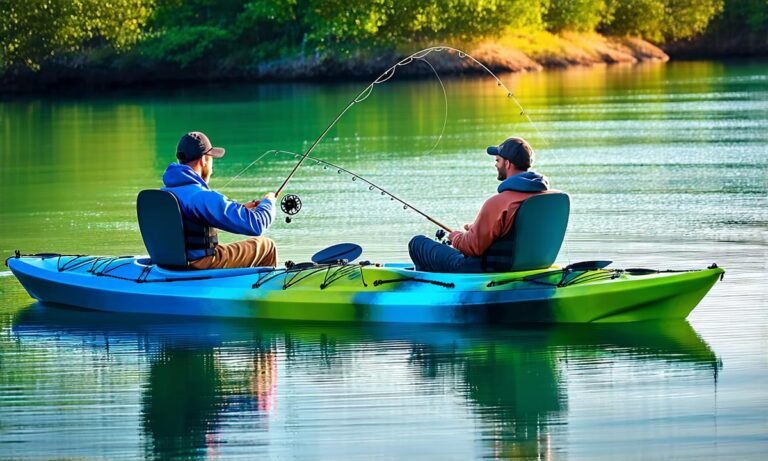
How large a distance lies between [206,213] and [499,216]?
209cm

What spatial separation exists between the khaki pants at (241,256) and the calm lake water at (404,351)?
0.49m

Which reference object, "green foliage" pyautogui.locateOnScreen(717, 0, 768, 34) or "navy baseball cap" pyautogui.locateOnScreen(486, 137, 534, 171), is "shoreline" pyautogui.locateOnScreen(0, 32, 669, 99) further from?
"navy baseball cap" pyautogui.locateOnScreen(486, 137, 534, 171)

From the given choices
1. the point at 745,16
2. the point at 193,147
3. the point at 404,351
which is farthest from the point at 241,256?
the point at 745,16

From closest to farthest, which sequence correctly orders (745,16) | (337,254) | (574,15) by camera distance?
1. (337,254)
2. (574,15)
3. (745,16)

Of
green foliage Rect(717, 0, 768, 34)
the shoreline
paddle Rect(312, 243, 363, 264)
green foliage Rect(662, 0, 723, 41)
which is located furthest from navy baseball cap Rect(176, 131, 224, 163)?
green foliage Rect(717, 0, 768, 34)

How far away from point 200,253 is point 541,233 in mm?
2506

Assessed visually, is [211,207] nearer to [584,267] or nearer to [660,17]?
[584,267]

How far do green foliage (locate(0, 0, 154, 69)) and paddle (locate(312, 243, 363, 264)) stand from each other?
40717 mm

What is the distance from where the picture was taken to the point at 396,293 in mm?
10641

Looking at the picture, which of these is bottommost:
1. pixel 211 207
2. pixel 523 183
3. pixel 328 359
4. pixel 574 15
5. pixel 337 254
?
pixel 328 359

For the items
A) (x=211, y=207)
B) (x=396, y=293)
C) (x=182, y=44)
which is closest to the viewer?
(x=396, y=293)

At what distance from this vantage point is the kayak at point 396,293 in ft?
34.0

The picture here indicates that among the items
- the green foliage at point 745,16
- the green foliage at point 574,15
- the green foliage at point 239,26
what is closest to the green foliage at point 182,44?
the green foliage at point 239,26

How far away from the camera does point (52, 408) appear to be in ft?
28.8
